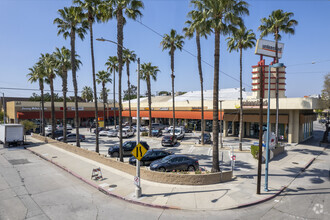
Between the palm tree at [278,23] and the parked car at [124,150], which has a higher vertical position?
the palm tree at [278,23]

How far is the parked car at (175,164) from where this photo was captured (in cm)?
1605

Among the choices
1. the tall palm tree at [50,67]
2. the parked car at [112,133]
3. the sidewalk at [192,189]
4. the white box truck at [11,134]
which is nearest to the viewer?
the sidewalk at [192,189]

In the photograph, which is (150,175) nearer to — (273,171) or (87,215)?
(87,215)

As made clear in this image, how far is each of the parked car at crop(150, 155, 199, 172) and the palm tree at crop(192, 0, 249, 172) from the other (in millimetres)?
2201

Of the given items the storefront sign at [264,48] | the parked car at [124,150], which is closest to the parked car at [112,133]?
the parked car at [124,150]

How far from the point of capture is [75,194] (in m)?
12.5

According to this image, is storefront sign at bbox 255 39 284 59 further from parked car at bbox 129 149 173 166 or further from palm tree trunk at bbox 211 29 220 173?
parked car at bbox 129 149 173 166

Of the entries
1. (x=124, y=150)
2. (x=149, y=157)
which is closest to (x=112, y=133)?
(x=124, y=150)

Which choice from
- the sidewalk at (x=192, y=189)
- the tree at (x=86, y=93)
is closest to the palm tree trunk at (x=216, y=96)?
the sidewalk at (x=192, y=189)

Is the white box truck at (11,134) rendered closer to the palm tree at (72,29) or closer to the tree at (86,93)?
the palm tree at (72,29)

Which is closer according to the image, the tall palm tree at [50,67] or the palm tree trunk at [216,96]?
the palm tree trunk at [216,96]

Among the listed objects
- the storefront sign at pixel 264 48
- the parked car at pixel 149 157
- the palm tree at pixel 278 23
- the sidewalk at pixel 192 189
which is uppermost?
the palm tree at pixel 278 23

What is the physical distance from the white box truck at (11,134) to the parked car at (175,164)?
77.0ft

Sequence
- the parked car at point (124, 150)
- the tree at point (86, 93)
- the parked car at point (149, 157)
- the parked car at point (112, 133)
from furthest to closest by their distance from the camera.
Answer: the tree at point (86, 93) → the parked car at point (112, 133) → the parked car at point (124, 150) → the parked car at point (149, 157)
